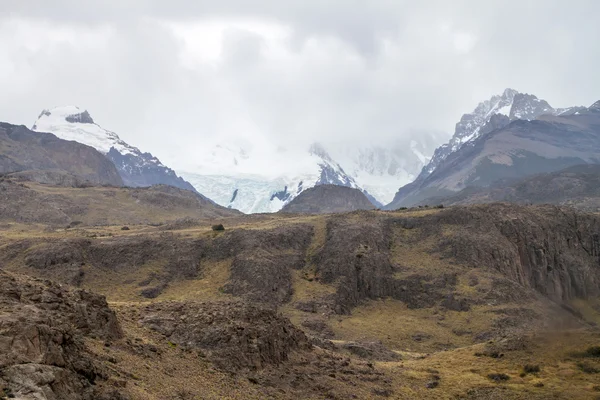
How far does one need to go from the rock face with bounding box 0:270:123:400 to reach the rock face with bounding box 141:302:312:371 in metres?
7.38

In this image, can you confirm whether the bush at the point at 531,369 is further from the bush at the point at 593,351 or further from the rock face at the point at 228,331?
the rock face at the point at 228,331

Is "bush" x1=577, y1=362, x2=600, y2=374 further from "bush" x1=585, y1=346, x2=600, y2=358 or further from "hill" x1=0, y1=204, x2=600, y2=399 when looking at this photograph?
"bush" x1=585, y1=346, x2=600, y2=358

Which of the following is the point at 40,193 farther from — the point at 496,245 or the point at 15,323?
the point at 15,323

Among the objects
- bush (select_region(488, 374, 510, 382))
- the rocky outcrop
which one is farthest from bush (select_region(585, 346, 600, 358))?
the rocky outcrop

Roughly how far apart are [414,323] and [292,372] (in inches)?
2111

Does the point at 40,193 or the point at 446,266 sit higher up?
the point at 40,193

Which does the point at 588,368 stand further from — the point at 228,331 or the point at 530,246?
the point at 530,246

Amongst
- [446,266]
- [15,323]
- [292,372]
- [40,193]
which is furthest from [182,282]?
[40,193]

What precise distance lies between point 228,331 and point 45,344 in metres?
17.2

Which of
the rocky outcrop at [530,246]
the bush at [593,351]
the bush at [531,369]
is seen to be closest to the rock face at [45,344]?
the bush at [531,369]

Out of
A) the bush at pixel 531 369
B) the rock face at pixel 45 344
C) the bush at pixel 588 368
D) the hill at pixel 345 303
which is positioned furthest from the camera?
the bush at pixel 531 369

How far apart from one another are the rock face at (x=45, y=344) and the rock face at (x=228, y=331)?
7.38 m

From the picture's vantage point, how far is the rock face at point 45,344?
22.0m

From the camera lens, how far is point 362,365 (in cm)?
5119
